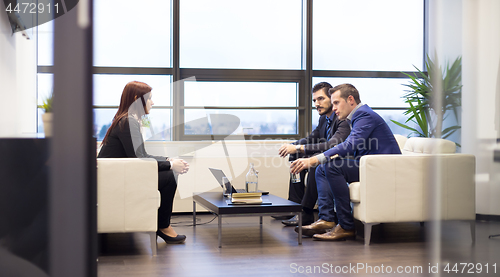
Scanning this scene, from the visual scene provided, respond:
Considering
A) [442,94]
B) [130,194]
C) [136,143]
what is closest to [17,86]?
[442,94]

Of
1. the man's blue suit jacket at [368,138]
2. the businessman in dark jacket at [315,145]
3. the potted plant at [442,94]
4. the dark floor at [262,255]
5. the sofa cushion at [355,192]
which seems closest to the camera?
the potted plant at [442,94]

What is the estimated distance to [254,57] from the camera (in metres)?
4.82

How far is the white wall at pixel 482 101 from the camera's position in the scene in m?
0.85

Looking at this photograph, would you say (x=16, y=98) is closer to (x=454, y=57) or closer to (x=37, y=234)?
(x=37, y=234)

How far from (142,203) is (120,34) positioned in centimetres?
265

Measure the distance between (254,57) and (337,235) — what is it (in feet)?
8.39

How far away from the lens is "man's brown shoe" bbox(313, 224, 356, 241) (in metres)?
2.91

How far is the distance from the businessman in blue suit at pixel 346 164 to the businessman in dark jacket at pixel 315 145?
155 mm

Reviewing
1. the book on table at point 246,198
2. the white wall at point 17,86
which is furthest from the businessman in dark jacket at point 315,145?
the white wall at point 17,86

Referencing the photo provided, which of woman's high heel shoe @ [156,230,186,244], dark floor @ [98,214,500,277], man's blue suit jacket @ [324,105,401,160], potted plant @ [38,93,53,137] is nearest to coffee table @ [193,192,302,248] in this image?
dark floor @ [98,214,500,277]

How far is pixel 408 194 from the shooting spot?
2814 mm

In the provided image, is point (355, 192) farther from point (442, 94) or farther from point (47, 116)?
point (47, 116)

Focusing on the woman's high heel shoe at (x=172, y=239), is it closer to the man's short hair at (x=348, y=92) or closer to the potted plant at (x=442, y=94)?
the man's short hair at (x=348, y=92)

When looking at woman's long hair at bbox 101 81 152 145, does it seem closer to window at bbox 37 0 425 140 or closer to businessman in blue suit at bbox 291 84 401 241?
businessman in blue suit at bbox 291 84 401 241
